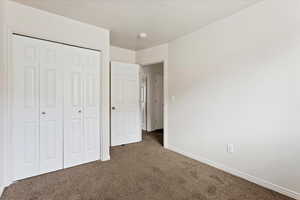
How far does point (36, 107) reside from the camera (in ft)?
6.98

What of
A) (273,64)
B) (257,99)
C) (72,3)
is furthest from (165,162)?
(72,3)

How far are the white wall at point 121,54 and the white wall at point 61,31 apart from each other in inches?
41.5

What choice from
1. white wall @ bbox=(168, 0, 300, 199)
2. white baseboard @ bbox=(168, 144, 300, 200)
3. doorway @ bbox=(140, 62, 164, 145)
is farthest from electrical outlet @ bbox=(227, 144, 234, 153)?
doorway @ bbox=(140, 62, 164, 145)

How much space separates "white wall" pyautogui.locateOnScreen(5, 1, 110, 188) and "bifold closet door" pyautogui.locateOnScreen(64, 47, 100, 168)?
0.12 meters

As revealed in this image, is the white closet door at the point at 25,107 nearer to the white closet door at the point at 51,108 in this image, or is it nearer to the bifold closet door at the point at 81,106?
the white closet door at the point at 51,108

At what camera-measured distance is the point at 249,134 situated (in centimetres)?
205

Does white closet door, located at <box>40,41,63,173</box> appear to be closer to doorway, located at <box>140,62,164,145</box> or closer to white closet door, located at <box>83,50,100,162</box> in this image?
white closet door, located at <box>83,50,100,162</box>

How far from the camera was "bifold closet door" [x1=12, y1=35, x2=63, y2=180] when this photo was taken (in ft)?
6.57

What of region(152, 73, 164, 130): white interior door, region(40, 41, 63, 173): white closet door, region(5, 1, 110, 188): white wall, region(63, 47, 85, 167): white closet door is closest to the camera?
region(5, 1, 110, 188): white wall

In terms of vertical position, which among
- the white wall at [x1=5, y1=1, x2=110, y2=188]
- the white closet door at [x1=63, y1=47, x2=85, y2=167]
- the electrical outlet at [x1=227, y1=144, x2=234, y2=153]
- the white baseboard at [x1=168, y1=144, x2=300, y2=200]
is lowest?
the white baseboard at [x1=168, y1=144, x2=300, y2=200]

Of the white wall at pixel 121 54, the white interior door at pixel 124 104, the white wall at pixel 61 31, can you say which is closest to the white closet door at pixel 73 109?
the white wall at pixel 61 31

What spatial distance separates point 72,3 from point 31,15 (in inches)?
26.0

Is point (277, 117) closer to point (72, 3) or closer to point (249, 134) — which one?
point (249, 134)

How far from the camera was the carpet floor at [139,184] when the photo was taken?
174 centimetres
